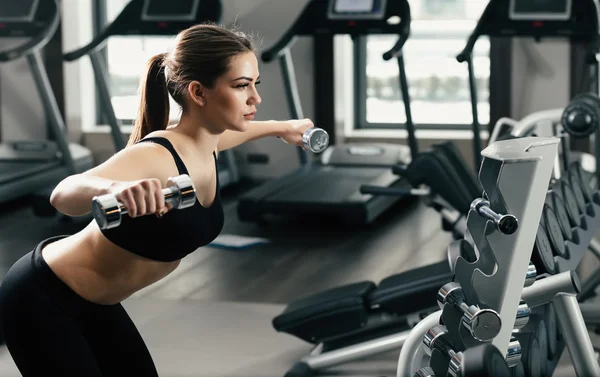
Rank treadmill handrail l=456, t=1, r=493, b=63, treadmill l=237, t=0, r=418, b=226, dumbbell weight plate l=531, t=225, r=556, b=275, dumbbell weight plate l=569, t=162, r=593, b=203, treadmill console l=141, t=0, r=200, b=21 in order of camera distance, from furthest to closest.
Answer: treadmill console l=141, t=0, r=200, b=21 < treadmill l=237, t=0, r=418, b=226 < treadmill handrail l=456, t=1, r=493, b=63 < dumbbell weight plate l=569, t=162, r=593, b=203 < dumbbell weight plate l=531, t=225, r=556, b=275

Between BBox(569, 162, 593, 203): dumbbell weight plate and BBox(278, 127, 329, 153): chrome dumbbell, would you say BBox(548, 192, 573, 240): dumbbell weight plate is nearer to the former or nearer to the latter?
BBox(569, 162, 593, 203): dumbbell weight plate

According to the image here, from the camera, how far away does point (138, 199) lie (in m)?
1.44

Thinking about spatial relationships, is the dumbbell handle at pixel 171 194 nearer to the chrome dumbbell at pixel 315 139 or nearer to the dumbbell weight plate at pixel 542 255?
the chrome dumbbell at pixel 315 139

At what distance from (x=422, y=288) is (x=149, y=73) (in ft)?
4.89

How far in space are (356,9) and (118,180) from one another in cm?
445

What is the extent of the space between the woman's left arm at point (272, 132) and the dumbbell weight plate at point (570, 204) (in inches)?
31.8

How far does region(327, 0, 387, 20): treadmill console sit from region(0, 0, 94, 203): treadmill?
1.89 m

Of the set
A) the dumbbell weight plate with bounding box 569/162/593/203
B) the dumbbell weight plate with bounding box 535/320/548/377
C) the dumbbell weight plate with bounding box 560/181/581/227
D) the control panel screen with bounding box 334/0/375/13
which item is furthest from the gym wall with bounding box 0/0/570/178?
the dumbbell weight plate with bounding box 535/320/548/377

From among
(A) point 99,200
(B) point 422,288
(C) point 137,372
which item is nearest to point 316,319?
(B) point 422,288

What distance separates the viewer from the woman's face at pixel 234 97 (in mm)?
1938

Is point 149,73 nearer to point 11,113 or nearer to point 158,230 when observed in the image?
point 158,230

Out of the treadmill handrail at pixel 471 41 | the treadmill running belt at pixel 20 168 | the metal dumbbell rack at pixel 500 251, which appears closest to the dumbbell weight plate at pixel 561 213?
the metal dumbbell rack at pixel 500 251

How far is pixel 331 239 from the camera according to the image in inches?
218

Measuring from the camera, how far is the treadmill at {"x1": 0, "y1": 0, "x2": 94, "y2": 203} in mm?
6289
